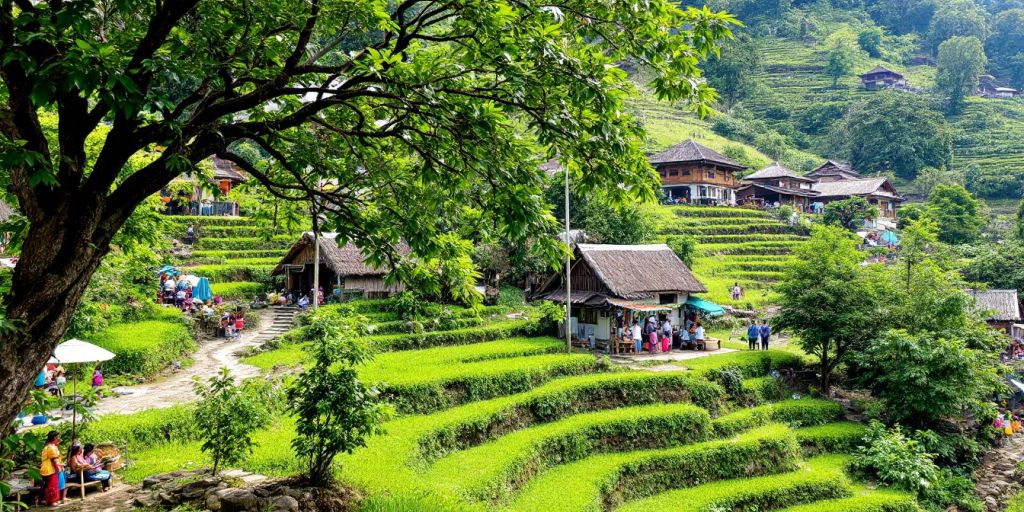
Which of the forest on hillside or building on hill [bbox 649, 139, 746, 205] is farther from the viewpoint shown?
the forest on hillside

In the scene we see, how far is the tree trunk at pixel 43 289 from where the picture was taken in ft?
15.9

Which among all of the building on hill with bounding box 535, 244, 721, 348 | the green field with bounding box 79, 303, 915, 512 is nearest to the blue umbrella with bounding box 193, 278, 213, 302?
the green field with bounding box 79, 303, 915, 512

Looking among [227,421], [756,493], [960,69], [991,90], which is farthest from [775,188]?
[991,90]

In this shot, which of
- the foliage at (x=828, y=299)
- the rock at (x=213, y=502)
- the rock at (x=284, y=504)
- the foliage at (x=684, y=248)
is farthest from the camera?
the foliage at (x=684, y=248)

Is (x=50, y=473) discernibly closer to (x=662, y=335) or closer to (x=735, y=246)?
(x=662, y=335)

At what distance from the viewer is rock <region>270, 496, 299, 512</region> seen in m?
7.93

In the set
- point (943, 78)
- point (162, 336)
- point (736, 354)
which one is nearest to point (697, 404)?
point (736, 354)

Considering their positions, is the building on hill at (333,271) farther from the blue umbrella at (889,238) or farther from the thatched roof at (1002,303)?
the blue umbrella at (889,238)

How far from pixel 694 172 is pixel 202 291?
39844 millimetres

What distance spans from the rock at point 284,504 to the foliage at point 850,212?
50.9m

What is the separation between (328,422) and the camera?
8852mm

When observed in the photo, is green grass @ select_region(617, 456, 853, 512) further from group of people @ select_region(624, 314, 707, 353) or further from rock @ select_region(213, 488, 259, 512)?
rock @ select_region(213, 488, 259, 512)

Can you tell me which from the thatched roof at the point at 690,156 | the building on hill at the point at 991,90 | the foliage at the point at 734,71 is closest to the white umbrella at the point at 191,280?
the thatched roof at the point at 690,156

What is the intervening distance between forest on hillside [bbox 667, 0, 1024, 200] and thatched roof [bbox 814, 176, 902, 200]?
8.93 metres
